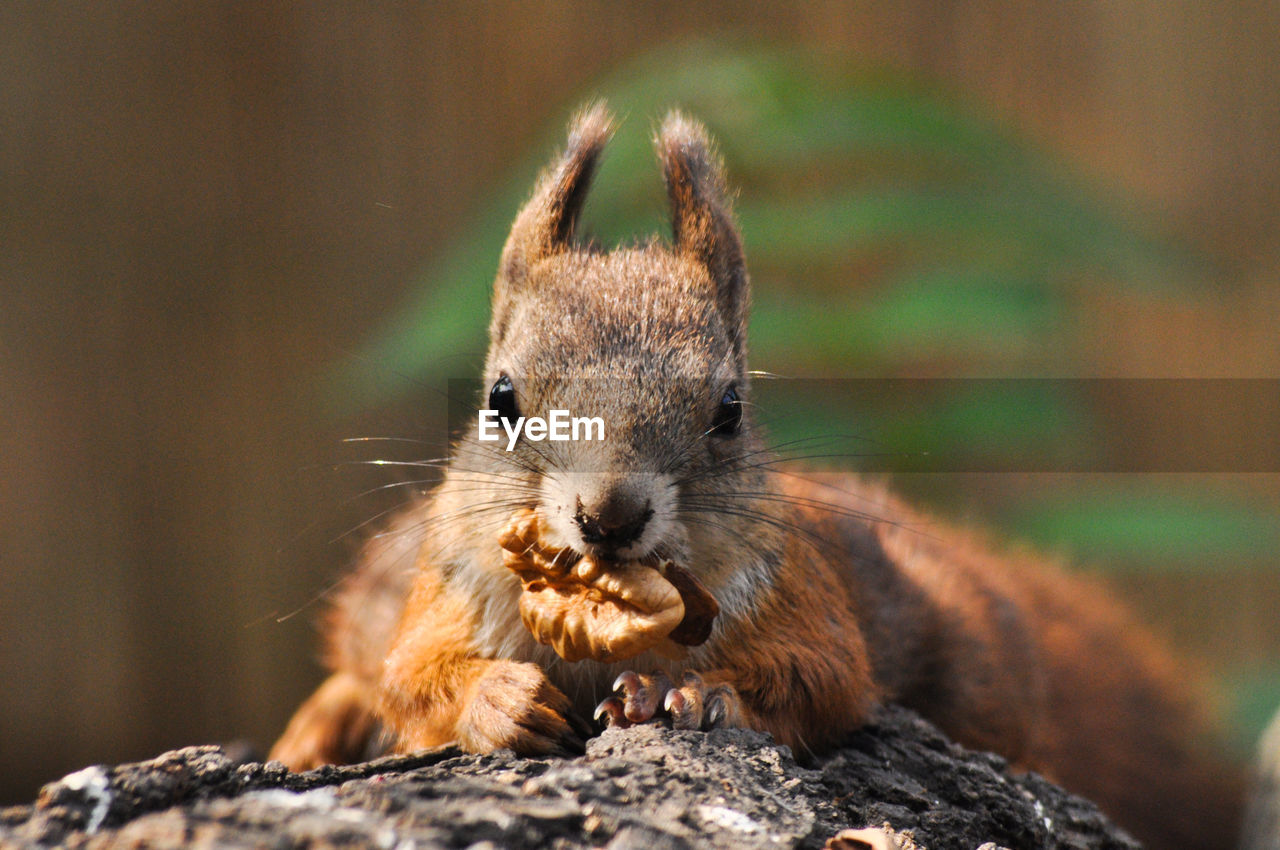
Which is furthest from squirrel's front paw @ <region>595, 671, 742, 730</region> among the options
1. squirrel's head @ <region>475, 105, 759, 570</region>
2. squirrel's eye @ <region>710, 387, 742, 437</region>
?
squirrel's eye @ <region>710, 387, 742, 437</region>

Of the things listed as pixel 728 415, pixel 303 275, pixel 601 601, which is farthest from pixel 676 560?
pixel 303 275

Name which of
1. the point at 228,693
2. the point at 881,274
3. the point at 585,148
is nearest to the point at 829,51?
the point at 881,274

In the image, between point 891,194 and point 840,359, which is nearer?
point 840,359

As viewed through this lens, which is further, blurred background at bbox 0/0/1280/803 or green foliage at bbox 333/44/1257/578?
blurred background at bbox 0/0/1280/803

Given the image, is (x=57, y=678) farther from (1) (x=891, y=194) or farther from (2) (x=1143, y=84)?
(2) (x=1143, y=84)

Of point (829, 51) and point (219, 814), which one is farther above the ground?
point (829, 51)

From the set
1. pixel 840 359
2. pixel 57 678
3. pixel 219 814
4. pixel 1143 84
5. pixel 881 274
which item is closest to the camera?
pixel 219 814

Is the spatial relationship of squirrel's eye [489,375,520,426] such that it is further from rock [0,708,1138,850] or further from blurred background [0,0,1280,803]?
blurred background [0,0,1280,803]
